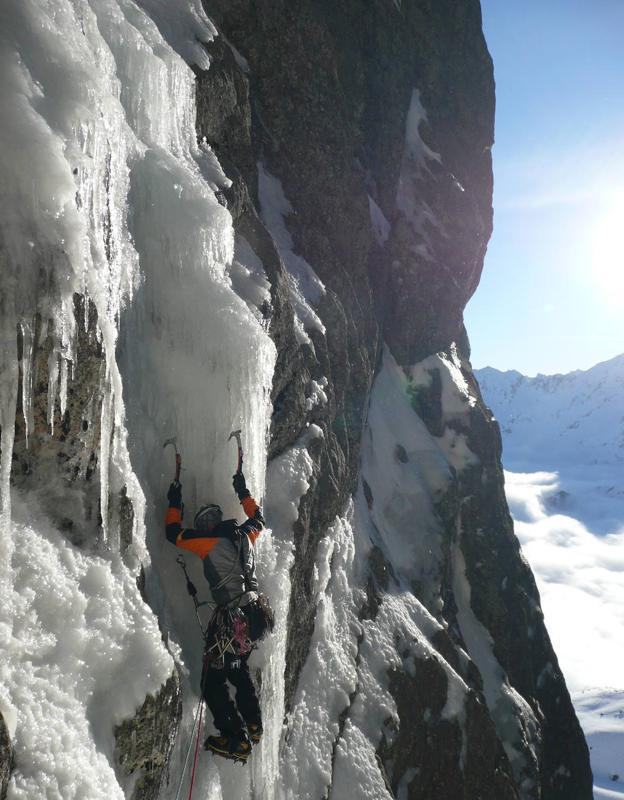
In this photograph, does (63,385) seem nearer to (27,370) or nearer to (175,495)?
(27,370)

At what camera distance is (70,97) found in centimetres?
469

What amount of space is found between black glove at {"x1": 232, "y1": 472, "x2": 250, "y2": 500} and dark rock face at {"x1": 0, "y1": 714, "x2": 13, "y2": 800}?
3861 mm

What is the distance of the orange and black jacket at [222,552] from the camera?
6.63 metres

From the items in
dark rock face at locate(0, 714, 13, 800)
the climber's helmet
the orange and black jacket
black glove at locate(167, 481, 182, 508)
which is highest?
black glove at locate(167, 481, 182, 508)

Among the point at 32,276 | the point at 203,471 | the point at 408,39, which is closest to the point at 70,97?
the point at 32,276

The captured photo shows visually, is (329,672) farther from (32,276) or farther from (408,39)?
(408,39)

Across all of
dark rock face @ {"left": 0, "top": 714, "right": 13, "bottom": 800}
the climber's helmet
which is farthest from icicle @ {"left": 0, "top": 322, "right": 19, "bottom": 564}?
the climber's helmet

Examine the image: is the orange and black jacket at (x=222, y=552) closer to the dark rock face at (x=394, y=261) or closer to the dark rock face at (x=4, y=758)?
the dark rock face at (x=4, y=758)

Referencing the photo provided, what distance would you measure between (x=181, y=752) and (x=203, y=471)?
3.01m

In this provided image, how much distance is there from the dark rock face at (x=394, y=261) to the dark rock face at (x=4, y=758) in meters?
6.73

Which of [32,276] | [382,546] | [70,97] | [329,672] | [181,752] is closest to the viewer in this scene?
[32,276]

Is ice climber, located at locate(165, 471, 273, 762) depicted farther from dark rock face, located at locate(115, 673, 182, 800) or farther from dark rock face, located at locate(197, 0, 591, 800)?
dark rock face, located at locate(197, 0, 591, 800)

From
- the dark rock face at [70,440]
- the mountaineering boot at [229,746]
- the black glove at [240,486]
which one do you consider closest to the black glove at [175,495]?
the black glove at [240,486]

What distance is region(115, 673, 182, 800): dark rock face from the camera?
4.90 meters
